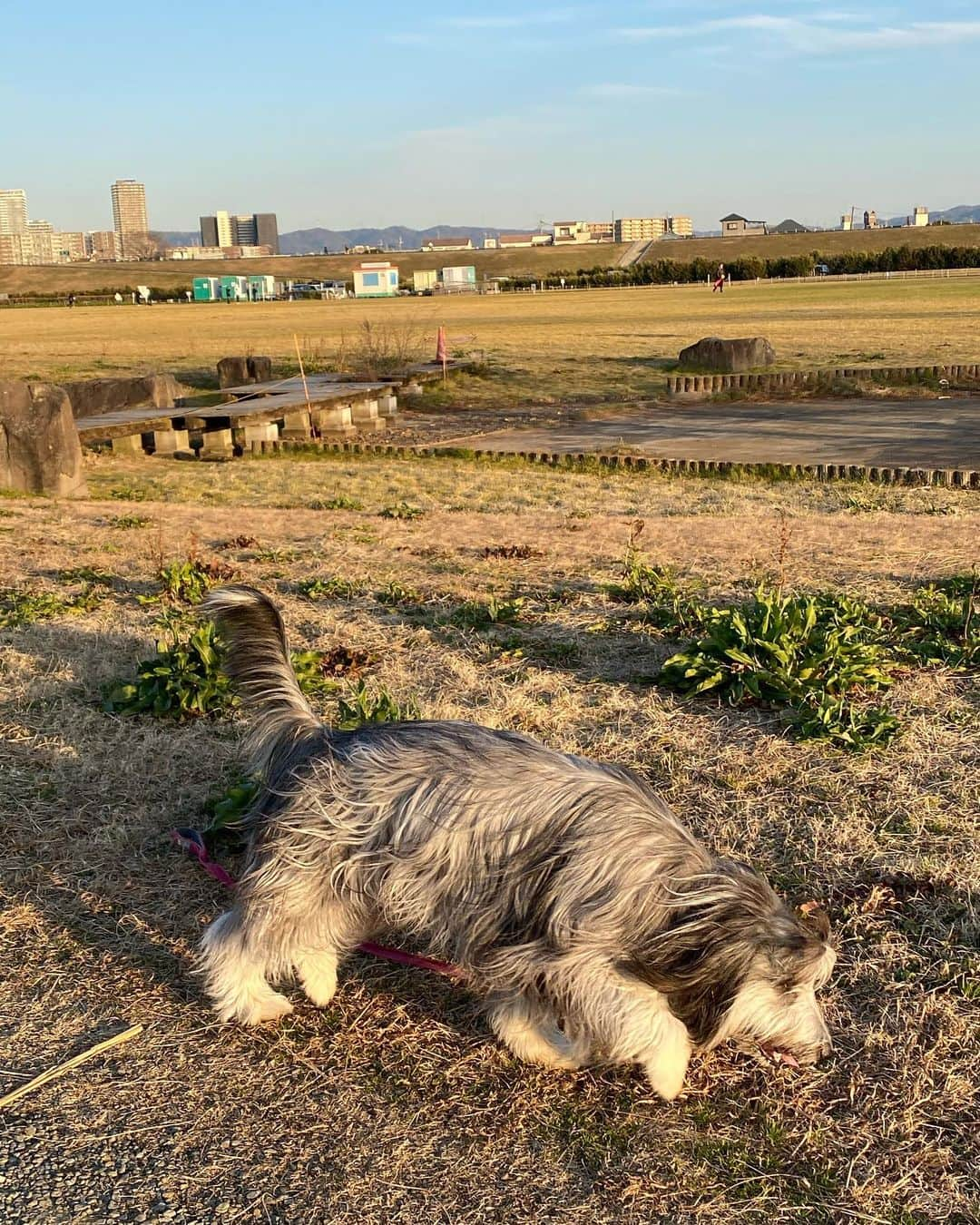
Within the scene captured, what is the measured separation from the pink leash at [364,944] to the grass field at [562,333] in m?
17.7

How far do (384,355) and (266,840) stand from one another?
21655mm

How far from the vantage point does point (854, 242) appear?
12581 cm

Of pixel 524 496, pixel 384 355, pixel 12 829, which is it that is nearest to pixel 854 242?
pixel 384 355

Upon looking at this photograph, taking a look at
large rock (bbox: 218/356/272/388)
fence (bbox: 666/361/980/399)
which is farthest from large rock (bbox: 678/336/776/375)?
large rock (bbox: 218/356/272/388)

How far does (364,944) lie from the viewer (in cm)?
356

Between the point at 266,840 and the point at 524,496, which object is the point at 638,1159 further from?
the point at 524,496

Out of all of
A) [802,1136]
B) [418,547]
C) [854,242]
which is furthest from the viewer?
[854,242]

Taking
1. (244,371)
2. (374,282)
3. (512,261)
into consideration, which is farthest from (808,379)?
(512,261)

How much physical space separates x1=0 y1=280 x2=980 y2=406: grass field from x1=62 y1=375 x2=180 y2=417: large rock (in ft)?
18.2

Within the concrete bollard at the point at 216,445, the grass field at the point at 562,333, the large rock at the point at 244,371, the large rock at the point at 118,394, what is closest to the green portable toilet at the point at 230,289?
the grass field at the point at 562,333

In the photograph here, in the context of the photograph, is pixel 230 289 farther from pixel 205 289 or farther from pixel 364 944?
pixel 364 944

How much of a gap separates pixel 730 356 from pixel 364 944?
2213 cm

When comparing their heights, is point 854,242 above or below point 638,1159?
above

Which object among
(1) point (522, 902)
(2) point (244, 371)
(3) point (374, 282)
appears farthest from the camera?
(3) point (374, 282)
